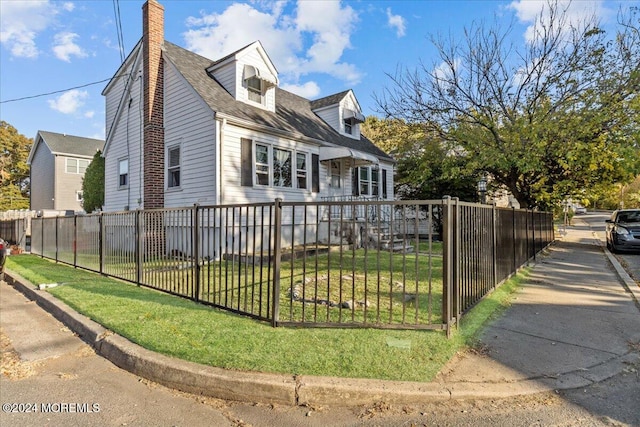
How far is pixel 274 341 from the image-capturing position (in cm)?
396

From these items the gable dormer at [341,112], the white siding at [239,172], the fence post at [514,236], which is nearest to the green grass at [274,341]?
the fence post at [514,236]

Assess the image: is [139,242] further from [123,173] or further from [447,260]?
[123,173]

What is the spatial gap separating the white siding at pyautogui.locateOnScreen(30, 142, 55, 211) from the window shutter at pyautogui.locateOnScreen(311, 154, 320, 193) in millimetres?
25045

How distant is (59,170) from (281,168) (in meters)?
24.4

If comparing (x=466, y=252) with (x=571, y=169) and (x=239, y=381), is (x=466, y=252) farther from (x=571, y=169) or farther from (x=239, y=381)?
(x=571, y=169)

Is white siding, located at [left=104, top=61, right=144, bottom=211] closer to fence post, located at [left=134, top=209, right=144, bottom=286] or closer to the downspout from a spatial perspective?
the downspout

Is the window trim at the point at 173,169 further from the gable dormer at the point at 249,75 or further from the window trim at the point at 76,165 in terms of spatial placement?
the window trim at the point at 76,165

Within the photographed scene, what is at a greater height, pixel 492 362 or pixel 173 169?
pixel 173 169

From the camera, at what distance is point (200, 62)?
14.3 m

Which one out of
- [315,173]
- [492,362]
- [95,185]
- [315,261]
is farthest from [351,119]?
[492,362]

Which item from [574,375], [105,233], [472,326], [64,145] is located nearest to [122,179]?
[105,233]

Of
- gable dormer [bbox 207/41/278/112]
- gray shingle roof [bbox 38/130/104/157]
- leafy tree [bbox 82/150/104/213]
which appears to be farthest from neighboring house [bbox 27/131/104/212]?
gable dormer [bbox 207/41/278/112]

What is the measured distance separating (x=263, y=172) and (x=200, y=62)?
221 inches

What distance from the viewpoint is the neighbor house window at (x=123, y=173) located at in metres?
14.3
